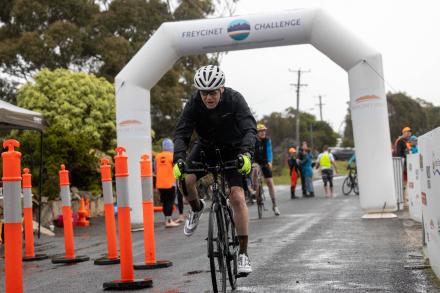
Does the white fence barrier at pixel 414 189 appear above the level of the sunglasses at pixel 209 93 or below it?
below

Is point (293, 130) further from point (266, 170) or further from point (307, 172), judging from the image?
point (266, 170)

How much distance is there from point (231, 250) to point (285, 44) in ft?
30.8

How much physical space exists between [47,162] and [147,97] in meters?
4.48

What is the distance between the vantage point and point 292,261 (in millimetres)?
8547

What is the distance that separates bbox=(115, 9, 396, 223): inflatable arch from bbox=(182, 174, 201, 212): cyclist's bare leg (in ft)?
27.6

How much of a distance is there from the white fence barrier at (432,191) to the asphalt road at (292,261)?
270 mm

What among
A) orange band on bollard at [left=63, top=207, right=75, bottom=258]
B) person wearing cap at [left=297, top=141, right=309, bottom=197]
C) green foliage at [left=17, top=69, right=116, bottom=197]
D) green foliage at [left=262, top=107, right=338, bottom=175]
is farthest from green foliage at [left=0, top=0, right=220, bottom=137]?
green foliage at [left=262, top=107, right=338, bottom=175]

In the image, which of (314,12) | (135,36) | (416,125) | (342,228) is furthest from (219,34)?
(416,125)

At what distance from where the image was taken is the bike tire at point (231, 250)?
21.5ft

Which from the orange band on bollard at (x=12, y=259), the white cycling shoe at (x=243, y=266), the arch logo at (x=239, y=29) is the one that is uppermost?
the arch logo at (x=239, y=29)

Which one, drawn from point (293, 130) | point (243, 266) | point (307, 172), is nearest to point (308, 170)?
point (307, 172)

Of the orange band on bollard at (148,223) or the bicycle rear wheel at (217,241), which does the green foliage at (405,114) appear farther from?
the bicycle rear wheel at (217,241)

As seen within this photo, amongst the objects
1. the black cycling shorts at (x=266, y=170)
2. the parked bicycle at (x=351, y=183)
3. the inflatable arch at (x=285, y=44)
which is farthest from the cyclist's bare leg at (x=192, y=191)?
the parked bicycle at (x=351, y=183)

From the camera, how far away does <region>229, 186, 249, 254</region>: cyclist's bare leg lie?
22.2 feet
